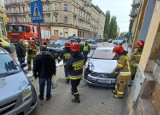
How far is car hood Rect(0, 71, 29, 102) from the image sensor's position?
2696 millimetres

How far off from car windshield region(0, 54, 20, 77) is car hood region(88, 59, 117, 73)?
265 cm

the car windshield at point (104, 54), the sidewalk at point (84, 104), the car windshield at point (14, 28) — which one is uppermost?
the car windshield at point (14, 28)

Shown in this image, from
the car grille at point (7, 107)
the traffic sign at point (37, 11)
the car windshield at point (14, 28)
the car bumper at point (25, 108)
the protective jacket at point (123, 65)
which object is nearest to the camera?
the car grille at point (7, 107)

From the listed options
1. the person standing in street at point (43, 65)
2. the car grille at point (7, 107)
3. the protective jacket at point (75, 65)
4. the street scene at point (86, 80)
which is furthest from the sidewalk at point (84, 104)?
the car grille at point (7, 107)

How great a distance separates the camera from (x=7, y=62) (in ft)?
12.3

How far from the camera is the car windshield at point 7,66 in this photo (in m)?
3.39

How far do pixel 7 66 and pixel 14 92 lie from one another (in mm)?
1124

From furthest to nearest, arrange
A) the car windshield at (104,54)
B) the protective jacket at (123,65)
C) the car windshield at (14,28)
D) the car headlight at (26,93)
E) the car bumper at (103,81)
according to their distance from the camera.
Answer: the car windshield at (14,28), the car windshield at (104,54), the car bumper at (103,81), the protective jacket at (123,65), the car headlight at (26,93)

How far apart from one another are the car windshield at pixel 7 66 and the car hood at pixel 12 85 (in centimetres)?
19

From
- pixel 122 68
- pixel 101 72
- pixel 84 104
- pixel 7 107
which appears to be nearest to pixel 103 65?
pixel 101 72

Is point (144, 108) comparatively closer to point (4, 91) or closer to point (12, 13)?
point (4, 91)

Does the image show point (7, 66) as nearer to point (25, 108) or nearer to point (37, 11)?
point (25, 108)

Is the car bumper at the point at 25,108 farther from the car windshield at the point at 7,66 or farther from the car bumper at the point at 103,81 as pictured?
the car bumper at the point at 103,81

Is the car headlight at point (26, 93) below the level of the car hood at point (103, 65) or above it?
below
